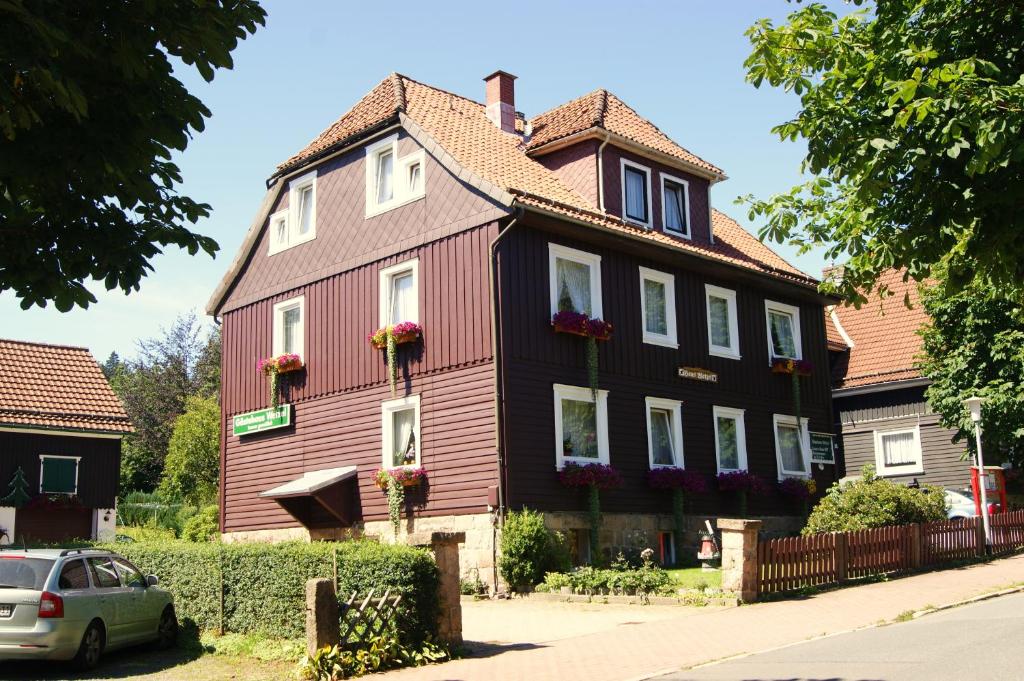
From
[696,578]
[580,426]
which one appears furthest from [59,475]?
[696,578]

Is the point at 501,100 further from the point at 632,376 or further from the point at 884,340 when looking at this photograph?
the point at 884,340

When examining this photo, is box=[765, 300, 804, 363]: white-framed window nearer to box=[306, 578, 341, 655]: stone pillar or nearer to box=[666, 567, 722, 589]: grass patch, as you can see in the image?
box=[666, 567, 722, 589]: grass patch

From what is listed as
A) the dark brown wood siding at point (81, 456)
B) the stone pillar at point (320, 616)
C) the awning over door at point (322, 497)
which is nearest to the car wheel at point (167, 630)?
the stone pillar at point (320, 616)

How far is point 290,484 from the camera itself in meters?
25.3

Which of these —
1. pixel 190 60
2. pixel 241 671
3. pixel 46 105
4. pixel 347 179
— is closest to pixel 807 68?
pixel 190 60

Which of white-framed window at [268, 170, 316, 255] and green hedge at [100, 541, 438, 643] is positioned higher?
white-framed window at [268, 170, 316, 255]

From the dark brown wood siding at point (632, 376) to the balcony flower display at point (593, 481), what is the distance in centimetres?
28

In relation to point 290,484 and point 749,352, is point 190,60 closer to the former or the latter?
point 290,484

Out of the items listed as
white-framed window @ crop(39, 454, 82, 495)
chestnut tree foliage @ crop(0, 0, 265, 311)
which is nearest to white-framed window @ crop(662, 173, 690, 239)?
chestnut tree foliage @ crop(0, 0, 265, 311)

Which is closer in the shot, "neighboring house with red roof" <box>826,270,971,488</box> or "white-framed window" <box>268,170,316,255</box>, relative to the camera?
"white-framed window" <box>268,170,316,255</box>

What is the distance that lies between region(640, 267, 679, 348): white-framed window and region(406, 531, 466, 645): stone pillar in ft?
39.9

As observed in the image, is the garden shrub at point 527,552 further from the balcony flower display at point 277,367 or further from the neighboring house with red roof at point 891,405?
the neighboring house with red roof at point 891,405

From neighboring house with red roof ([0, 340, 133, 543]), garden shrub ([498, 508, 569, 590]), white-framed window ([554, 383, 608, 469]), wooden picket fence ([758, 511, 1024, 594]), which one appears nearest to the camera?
wooden picket fence ([758, 511, 1024, 594])

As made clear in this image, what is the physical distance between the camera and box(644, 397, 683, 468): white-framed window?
2495cm
